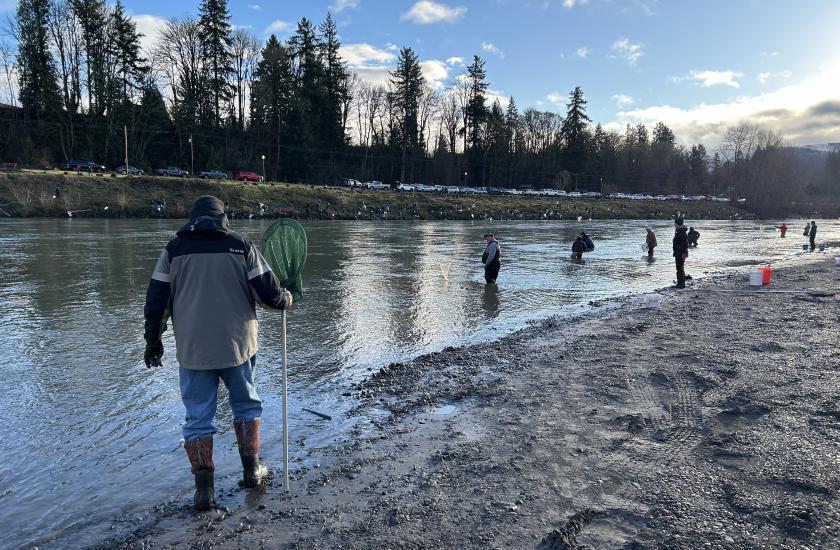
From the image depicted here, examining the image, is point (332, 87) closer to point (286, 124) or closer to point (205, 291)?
point (286, 124)

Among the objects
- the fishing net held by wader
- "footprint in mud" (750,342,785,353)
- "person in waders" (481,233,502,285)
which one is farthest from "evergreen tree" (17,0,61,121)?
"footprint in mud" (750,342,785,353)

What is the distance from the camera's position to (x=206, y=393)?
3.82 metres

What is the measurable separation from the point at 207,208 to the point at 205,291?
58 cm

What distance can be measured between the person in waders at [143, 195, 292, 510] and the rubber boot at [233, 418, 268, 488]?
23 cm

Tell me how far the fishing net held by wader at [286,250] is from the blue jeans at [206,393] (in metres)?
0.74

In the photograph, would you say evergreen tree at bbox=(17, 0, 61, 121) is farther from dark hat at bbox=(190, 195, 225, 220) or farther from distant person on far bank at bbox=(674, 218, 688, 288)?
dark hat at bbox=(190, 195, 225, 220)

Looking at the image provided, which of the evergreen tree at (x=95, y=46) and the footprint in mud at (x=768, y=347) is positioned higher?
the evergreen tree at (x=95, y=46)

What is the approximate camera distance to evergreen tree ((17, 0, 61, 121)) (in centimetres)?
6303

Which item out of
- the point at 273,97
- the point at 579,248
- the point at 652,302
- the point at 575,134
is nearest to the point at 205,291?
the point at 652,302

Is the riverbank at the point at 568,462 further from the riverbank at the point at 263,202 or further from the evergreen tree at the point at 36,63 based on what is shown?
the evergreen tree at the point at 36,63

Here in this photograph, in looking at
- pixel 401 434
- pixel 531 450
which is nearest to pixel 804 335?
pixel 531 450

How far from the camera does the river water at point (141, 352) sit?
425cm

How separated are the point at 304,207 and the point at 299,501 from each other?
5414 centimetres

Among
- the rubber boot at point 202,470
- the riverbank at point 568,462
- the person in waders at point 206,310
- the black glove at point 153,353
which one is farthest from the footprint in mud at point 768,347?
the black glove at point 153,353
